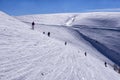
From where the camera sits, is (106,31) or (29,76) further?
(106,31)

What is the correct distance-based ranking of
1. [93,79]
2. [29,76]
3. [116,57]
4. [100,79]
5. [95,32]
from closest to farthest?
[29,76] → [93,79] → [100,79] → [116,57] → [95,32]

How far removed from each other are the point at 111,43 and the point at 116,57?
1327 cm

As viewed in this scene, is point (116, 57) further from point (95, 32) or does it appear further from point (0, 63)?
point (0, 63)

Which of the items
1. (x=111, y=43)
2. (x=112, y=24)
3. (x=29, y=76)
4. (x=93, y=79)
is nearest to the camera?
(x=29, y=76)

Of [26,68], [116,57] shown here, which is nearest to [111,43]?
[116,57]

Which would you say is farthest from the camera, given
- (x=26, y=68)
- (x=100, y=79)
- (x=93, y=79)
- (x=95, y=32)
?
(x=95, y=32)

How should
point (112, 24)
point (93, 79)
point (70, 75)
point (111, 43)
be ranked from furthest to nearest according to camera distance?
point (112, 24)
point (111, 43)
point (93, 79)
point (70, 75)

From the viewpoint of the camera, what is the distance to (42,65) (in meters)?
14.6

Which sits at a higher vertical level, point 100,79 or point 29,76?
point 29,76

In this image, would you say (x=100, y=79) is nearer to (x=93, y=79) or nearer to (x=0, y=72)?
(x=93, y=79)

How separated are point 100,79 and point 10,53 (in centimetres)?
632

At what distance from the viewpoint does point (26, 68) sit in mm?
12836

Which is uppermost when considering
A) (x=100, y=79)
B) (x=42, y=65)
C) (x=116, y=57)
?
(x=42, y=65)

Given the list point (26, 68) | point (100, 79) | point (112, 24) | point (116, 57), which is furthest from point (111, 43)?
point (26, 68)
